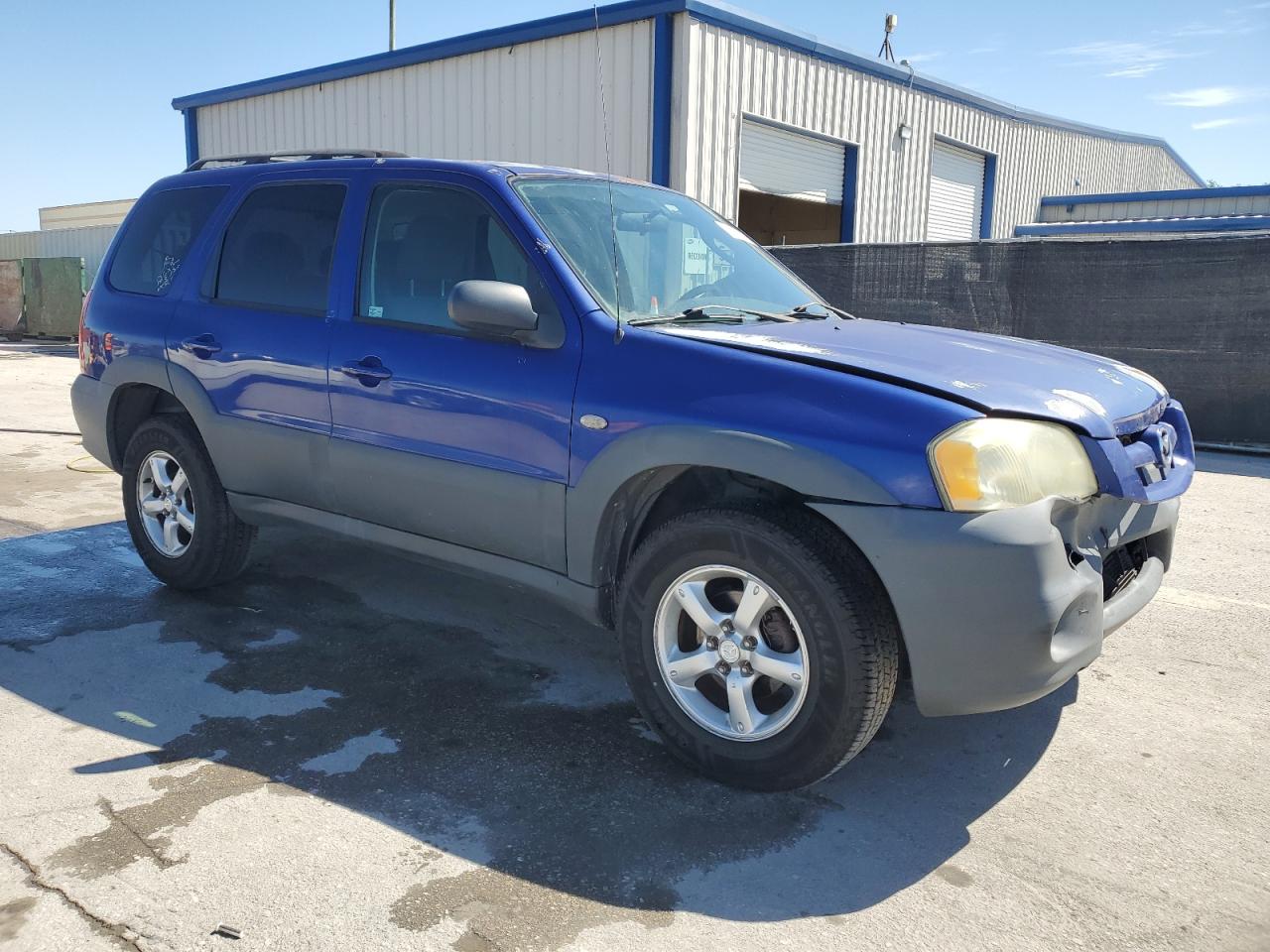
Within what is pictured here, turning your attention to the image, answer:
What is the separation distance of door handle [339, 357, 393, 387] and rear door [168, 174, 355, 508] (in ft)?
0.56

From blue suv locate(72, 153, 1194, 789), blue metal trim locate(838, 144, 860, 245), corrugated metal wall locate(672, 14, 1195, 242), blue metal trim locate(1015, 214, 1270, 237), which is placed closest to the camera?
blue suv locate(72, 153, 1194, 789)

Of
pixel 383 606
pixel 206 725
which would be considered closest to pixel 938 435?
pixel 206 725

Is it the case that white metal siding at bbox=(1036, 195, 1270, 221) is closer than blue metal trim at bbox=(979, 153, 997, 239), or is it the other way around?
blue metal trim at bbox=(979, 153, 997, 239)

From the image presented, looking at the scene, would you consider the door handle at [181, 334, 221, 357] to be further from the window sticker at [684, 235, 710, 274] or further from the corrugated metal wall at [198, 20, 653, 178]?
the corrugated metal wall at [198, 20, 653, 178]

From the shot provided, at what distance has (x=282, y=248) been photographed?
4.22 meters

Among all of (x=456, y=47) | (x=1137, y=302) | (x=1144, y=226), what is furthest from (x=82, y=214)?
(x=1137, y=302)

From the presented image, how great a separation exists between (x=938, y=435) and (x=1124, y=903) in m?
1.23

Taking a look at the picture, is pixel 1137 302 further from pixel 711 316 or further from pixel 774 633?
pixel 774 633

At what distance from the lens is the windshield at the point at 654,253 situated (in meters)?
3.51

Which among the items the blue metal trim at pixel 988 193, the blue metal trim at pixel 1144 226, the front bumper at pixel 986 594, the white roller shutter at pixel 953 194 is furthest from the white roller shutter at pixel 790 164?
the front bumper at pixel 986 594

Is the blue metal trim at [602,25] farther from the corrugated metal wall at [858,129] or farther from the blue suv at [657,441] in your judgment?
the blue suv at [657,441]

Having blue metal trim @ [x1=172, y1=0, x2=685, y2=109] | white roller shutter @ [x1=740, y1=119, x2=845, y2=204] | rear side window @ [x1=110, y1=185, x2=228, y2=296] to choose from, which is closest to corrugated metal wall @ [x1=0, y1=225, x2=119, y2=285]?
blue metal trim @ [x1=172, y1=0, x2=685, y2=109]

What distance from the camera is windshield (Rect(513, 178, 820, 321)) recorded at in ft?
11.5

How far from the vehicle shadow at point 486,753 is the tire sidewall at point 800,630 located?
0.12 metres
